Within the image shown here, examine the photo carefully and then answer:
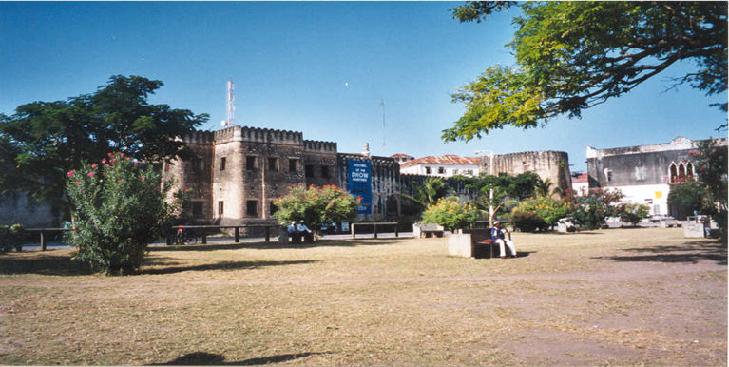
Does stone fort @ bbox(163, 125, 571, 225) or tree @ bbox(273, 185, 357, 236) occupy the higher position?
stone fort @ bbox(163, 125, 571, 225)

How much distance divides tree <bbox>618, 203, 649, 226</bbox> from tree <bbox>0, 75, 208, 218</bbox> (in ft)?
92.0

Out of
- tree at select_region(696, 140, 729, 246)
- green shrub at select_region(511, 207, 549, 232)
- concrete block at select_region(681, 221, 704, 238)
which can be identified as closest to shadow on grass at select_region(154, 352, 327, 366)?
tree at select_region(696, 140, 729, 246)

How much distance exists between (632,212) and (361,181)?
1918 centimetres

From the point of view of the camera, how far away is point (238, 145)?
3262 centimetres

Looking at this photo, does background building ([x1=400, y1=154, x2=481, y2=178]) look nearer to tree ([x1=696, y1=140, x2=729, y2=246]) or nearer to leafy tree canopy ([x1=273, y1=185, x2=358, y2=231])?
leafy tree canopy ([x1=273, y1=185, x2=358, y2=231])

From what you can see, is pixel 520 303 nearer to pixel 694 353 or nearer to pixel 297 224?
pixel 694 353

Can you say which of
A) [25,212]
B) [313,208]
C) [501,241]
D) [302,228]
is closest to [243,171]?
[313,208]

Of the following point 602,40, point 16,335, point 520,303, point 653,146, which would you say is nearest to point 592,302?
point 520,303

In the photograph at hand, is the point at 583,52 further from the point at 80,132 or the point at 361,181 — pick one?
the point at 361,181

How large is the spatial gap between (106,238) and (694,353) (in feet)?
31.2

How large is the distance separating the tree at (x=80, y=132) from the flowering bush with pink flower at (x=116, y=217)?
7927 mm

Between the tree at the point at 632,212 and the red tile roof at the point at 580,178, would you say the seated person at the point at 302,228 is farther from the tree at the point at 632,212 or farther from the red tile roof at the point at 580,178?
the red tile roof at the point at 580,178

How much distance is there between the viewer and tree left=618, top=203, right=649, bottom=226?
108 feet

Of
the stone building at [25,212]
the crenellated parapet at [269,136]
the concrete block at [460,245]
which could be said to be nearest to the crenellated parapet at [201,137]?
the crenellated parapet at [269,136]
